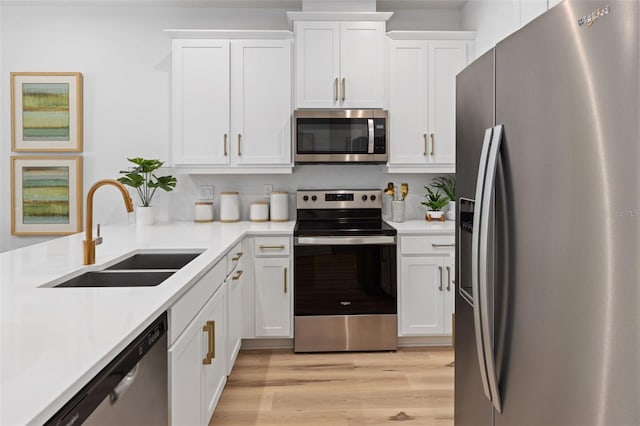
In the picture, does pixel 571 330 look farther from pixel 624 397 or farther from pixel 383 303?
pixel 383 303

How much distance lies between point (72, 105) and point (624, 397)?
3.91 m

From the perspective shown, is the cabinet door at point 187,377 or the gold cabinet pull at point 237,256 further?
the gold cabinet pull at point 237,256

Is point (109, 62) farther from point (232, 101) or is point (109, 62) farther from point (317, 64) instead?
point (317, 64)

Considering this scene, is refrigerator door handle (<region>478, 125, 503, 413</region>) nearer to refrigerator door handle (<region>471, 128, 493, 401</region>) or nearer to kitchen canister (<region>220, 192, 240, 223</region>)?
refrigerator door handle (<region>471, 128, 493, 401</region>)

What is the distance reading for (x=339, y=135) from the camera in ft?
11.1

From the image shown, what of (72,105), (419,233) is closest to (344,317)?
(419,233)

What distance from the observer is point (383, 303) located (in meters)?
3.17

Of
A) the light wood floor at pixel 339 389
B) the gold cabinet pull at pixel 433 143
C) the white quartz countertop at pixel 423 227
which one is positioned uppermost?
the gold cabinet pull at pixel 433 143

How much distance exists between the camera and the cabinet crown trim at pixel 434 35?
3.39 meters

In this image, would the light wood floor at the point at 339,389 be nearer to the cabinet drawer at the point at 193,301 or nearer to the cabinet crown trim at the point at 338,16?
the cabinet drawer at the point at 193,301

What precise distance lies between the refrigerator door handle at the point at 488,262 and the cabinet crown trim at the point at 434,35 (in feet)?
7.84

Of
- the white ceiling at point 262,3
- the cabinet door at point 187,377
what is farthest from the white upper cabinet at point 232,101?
the cabinet door at point 187,377

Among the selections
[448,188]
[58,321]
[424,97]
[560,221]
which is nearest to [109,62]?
[424,97]

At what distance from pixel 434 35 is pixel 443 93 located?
1.43ft
